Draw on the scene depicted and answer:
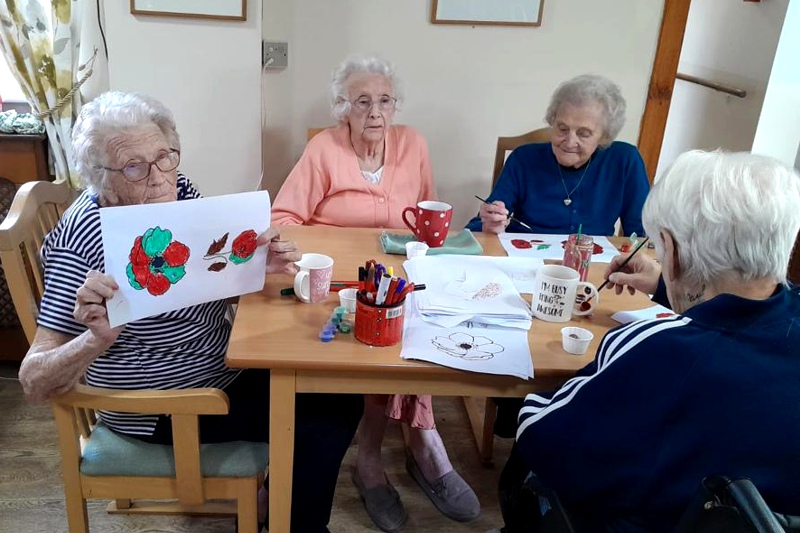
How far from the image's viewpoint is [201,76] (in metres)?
2.53

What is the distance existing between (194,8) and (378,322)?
175 cm

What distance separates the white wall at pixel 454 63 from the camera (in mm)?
2736

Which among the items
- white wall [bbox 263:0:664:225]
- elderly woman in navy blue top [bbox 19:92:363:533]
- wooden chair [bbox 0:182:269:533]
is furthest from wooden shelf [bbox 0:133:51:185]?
elderly woman in navy blue top [bbox 19:92:363:533]

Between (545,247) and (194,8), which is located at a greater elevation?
(194,8)

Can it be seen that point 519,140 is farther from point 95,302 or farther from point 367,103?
point 95,302

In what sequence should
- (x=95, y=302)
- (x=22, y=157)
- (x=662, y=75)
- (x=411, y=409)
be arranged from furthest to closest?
(x=662, y=75) → (x=22, y=157) → (x=411, y=409) → (x=95, y=302)

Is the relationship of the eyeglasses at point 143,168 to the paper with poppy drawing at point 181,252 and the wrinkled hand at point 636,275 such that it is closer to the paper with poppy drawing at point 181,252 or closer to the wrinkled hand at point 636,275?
the paper with poppy drawing at point 181,252

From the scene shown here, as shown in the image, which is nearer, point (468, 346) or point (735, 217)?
point (735, 217)

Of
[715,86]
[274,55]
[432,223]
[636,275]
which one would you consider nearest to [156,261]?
[432,223]

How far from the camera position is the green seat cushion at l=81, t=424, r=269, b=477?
54.1 inches

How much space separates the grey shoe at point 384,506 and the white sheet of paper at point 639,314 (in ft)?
2.95

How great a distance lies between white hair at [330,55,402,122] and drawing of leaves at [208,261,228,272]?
1.00m

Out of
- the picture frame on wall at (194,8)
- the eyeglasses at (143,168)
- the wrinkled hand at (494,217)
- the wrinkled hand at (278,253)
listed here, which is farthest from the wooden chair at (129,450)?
the picture frame on wall at (194,8)

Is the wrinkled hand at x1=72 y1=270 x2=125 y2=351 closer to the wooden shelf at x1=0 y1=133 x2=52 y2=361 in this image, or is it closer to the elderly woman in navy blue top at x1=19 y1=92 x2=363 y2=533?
the elderly woman in navy blue top at x1=19 y1=92 x2=363 y2=533
